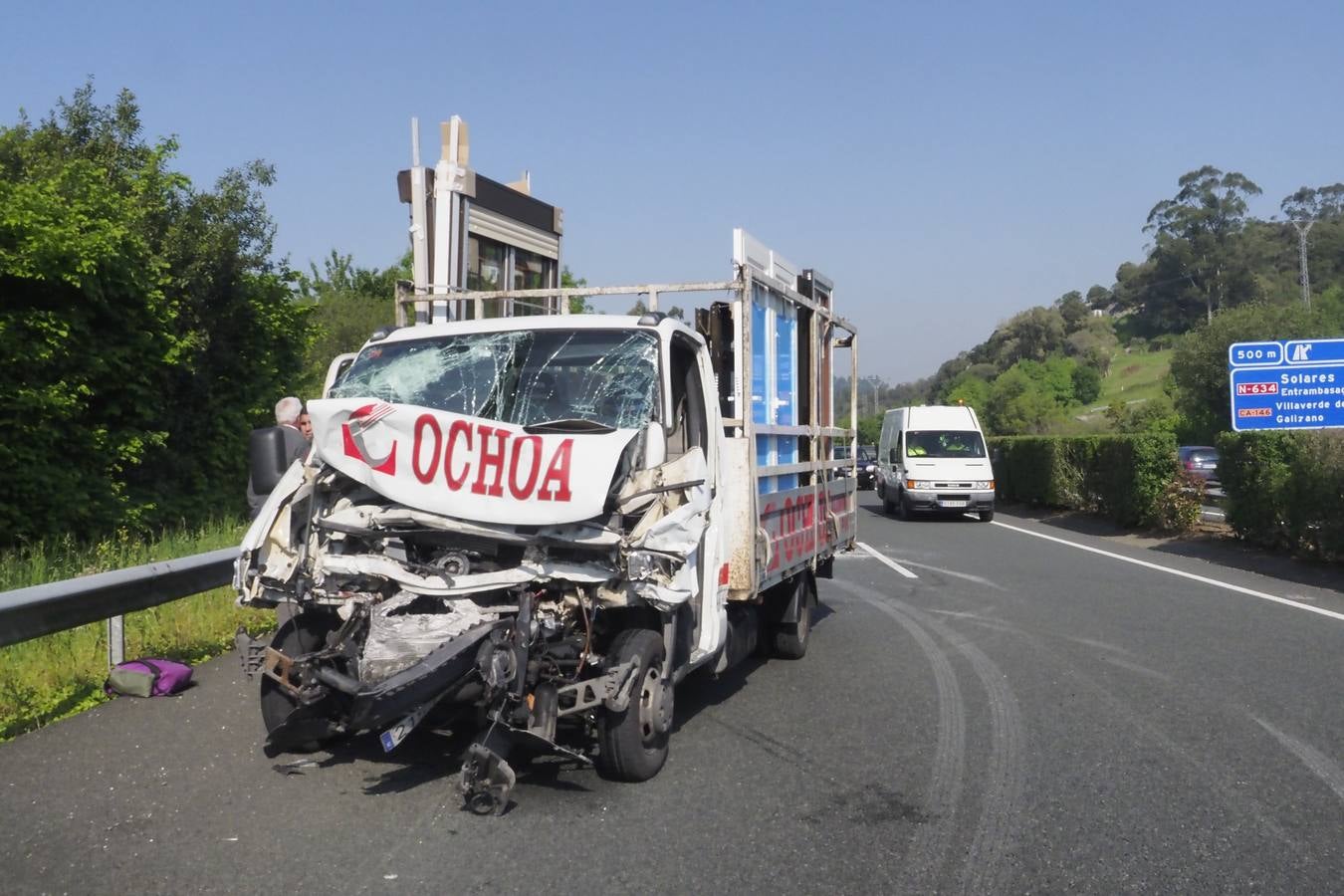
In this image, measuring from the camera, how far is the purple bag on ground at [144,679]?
7.66 metres

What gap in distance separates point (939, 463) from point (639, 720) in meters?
21.8

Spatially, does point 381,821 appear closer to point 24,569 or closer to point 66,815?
point 66,815

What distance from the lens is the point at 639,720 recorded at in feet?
19.1

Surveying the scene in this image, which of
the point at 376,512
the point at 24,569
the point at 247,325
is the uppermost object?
the point at 247,325

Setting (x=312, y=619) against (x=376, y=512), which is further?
(x=312, y=619)

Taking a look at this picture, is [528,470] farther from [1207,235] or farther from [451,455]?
[1207,235]

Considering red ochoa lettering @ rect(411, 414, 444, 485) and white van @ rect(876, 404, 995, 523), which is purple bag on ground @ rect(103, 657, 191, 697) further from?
white van @ rect(876, 404, 995, 523)

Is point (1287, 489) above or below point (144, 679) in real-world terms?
above

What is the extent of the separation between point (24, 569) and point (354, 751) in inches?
195

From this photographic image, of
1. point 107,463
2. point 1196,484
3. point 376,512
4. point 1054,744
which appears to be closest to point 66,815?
point 376,512

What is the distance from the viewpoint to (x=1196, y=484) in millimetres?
21359

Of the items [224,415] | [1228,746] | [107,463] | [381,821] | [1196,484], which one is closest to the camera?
[381,821]

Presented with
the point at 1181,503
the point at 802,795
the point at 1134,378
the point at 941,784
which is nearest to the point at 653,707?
the point at 802,795

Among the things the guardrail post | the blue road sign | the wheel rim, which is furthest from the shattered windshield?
the blue road sign
